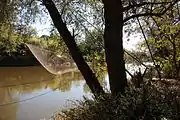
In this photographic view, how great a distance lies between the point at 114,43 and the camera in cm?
420

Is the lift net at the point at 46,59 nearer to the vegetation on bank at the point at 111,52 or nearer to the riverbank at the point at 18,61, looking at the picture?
the vegetation on bank at the point at 111,52

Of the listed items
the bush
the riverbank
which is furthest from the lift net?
the bush

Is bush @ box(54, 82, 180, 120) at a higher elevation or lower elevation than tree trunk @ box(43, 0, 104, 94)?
lower

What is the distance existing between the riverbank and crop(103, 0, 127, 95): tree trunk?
15986 mm

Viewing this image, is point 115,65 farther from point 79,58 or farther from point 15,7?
point 15,7

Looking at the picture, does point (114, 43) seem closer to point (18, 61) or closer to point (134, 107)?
point (134, 107)

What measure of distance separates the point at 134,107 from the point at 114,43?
1126 millimetres

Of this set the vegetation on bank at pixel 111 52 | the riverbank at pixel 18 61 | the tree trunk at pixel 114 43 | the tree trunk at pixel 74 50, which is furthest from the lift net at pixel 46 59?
the tree trunk at pixel 114 43

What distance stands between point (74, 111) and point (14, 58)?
17066 millimetres

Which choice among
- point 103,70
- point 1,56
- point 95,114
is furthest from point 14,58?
point 95,114

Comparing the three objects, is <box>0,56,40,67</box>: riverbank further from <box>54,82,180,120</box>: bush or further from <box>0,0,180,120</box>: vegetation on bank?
<box>54,82,180,120</box>: bush

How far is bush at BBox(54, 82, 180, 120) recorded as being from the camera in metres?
3.19

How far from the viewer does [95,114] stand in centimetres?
354

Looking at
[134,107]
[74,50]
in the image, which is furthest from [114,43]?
[134,107]
